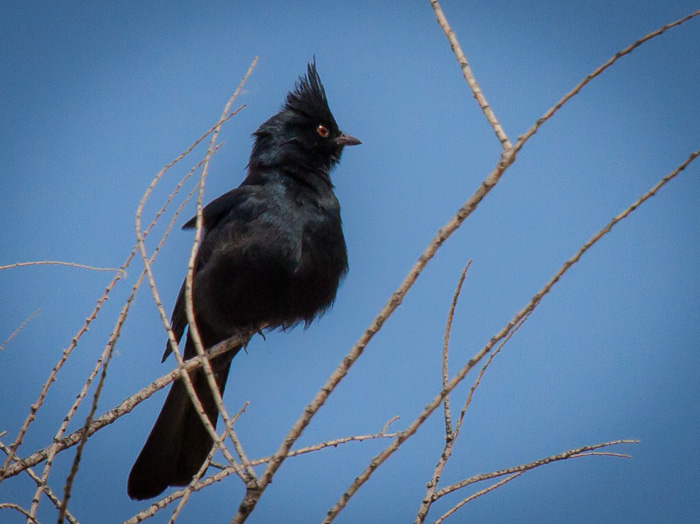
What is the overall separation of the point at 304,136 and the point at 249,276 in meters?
1.47

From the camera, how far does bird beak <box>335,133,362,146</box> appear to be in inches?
259

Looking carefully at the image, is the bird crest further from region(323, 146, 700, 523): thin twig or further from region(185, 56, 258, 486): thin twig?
region(323, 146, 700, 523): thin twig

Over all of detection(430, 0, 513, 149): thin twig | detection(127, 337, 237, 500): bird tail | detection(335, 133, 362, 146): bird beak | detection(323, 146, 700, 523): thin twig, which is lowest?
detection(323, 146, 700, 523): thin twig

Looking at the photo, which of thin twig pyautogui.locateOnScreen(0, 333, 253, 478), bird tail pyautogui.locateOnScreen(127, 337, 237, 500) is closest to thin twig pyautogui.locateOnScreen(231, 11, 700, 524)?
thin twig pyautogui.locateOnScreen(0, 333, 253, 478)

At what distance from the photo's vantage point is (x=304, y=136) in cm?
645

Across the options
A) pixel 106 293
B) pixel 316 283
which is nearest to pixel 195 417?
pixel 316 283

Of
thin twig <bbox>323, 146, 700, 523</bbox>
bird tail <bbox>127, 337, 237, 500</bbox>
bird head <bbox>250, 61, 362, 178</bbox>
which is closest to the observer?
thin twig <bbox>323, 146, 700, 523</bbox>

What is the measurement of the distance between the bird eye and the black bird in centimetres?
47

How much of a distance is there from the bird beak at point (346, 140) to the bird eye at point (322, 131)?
92mm

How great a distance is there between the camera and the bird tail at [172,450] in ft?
16.6

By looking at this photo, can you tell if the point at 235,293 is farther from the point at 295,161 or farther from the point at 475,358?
the point at 475,358

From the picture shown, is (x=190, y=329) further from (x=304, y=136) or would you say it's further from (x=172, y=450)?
(x=304, y=136)

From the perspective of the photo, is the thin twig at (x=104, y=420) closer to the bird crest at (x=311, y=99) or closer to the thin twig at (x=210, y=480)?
the thin twig at (x=210, y=480)

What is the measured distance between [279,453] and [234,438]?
0.15 meters
